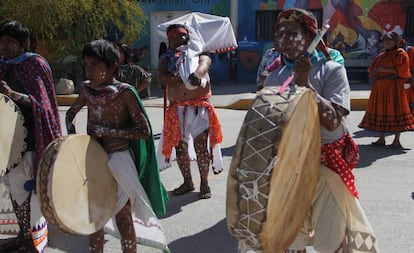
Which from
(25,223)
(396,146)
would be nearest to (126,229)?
(25,223)

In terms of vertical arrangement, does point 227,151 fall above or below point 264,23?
below

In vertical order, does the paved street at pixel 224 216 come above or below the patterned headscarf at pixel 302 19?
below

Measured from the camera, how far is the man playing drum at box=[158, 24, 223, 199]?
4.83 meters

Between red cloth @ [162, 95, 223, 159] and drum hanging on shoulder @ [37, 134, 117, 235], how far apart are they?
2.01m

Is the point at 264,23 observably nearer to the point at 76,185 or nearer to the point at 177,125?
the point at 177,125

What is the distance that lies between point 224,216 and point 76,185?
205cm

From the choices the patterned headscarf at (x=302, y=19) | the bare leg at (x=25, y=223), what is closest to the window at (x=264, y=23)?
the bare leg at (x=25, y=223)

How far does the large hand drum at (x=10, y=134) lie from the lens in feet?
11.0

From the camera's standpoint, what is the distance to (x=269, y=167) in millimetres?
2143

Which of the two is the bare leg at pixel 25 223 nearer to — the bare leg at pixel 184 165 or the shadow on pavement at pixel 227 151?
the bare leg at pixel 184 165

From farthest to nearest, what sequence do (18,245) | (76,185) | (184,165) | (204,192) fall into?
(184,165), (204,192), (18,245), (76,185)

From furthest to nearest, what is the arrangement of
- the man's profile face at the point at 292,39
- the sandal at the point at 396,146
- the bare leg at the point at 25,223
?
the sandal at the point at 396,146, the bare leg at the point at 25,223, the man's profile face at the point at 292,39

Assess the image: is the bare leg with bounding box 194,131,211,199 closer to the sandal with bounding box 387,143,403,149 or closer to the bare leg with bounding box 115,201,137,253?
the bare leg with bounding box 115,201,137,253

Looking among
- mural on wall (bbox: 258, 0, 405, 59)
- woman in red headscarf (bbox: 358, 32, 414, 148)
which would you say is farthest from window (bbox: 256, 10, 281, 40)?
woman in red headscarf (bbox: 358, 32, 414, 148)
